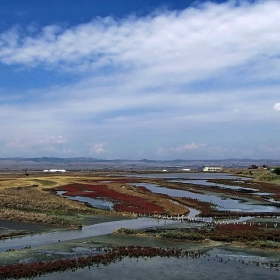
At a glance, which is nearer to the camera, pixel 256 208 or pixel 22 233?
pixel 22 233

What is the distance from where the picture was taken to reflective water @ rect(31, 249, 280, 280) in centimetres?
2256

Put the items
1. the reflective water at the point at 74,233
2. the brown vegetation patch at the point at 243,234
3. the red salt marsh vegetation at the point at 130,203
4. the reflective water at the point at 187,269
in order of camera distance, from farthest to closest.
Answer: the red salt marsh vegetation at the point at 130,203 → the brown vegetation patch at the point at 243,234 → the reflective water at the point at 74,233 → the reflective water at the point at 187,269

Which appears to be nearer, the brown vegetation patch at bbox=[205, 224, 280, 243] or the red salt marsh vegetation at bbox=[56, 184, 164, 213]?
the brown vegetation patch at bbox=[205, 224, 280, 243]

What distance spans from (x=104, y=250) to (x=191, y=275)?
8.17m

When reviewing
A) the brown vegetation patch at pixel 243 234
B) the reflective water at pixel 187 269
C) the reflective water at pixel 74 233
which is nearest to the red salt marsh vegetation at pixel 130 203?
the reflective water at pixel 74 233

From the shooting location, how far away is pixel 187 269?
2400 cm

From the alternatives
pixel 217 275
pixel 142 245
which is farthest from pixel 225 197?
pixel 217 275

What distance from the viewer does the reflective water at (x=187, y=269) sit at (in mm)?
22562

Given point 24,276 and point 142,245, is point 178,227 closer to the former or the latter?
point 142,245

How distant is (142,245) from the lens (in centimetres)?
3034

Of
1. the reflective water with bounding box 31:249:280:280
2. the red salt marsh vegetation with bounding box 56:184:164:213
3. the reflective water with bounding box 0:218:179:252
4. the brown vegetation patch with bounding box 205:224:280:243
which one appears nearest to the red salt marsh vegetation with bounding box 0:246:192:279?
the reflective water with bounding box 31:249:280:280

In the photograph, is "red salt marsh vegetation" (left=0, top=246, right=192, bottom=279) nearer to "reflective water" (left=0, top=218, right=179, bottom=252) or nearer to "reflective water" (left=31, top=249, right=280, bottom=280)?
"reflective water" (left=31, top=249, right=280, bottom=280)

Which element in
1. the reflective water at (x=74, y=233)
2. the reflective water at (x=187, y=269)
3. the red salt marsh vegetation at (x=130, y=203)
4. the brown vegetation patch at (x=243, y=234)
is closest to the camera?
the reflective water at (x=187, y=269)

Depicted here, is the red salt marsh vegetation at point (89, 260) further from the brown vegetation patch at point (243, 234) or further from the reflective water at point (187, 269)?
the brown vegetation patch at point (243, 234)
